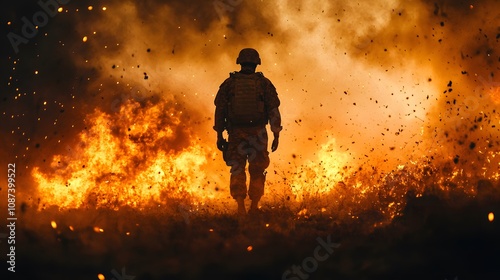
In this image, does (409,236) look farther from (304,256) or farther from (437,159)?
(437,159)

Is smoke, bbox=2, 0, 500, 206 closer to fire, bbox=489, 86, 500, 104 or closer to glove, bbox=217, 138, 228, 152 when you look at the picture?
fire, bbox=489, 86, 500, 104

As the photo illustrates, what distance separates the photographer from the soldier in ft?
32.8

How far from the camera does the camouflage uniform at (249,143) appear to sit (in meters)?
10.1

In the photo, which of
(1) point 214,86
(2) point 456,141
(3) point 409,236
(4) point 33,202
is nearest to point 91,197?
(4) point 33,202

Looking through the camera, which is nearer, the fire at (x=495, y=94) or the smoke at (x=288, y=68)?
the fire at (x=495, y=94)

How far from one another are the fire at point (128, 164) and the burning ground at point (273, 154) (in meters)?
0.03

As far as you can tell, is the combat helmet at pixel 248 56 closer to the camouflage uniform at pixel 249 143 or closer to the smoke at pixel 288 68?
the camouflage uniform at pixel 249 143

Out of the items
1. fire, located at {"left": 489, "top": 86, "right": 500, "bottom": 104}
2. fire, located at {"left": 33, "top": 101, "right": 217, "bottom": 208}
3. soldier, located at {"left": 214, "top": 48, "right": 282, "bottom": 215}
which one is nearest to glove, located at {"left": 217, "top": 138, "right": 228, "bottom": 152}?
soldier, located at {"left": 214, "top": 48, "right": 282, "bottom": 215}

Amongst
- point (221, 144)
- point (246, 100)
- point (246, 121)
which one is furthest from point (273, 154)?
point (246, 100)

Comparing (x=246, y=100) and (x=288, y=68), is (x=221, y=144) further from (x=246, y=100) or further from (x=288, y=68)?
(x=288, y=68)

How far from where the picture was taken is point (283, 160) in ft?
45.4

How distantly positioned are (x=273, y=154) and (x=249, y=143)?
12.8 feet

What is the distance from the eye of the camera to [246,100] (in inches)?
393

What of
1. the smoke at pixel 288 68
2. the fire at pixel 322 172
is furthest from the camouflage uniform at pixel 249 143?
the smoke at pixel 288 68
